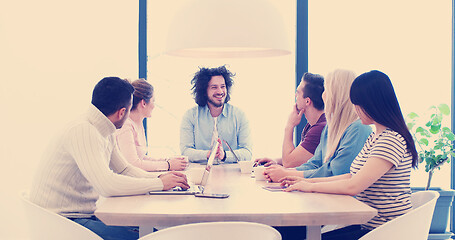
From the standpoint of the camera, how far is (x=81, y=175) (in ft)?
7.13

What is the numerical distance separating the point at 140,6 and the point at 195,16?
7.71ft

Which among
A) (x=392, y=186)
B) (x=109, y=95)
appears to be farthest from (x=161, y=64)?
(x=392, y=186)

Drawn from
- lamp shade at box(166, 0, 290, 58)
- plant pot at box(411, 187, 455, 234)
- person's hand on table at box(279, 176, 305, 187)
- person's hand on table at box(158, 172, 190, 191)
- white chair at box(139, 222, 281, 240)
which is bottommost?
plant pot at box(411, 187, 455, 234)

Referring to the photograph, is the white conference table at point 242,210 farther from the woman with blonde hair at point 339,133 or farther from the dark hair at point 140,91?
the dark hair at point 140,91

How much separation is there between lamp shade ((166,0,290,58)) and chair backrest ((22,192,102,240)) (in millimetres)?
954

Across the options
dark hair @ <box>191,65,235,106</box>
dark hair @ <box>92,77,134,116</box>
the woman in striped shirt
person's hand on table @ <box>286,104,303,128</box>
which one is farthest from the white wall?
the woman in striped shirt

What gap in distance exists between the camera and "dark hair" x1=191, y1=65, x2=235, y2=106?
13.8 ft

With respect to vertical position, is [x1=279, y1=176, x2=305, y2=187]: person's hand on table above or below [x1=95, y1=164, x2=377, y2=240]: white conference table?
below

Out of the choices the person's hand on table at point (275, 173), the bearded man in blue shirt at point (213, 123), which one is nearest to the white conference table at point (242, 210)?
the person's hand on table at point (275, 173)

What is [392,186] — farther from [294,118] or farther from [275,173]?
[294,118]

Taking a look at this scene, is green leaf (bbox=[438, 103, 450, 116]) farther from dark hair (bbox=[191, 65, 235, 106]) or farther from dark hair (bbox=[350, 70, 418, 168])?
dark hair (bbox=[350, 70, 418, 168])

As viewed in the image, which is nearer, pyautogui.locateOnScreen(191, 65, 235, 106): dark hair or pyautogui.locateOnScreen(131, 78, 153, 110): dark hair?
pyautogui.locateOnScreen(131, 78, 153, 110): dark hair

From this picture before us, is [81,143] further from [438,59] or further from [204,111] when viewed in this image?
[438,59]

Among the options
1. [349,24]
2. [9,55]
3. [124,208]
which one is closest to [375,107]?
[124,208]
